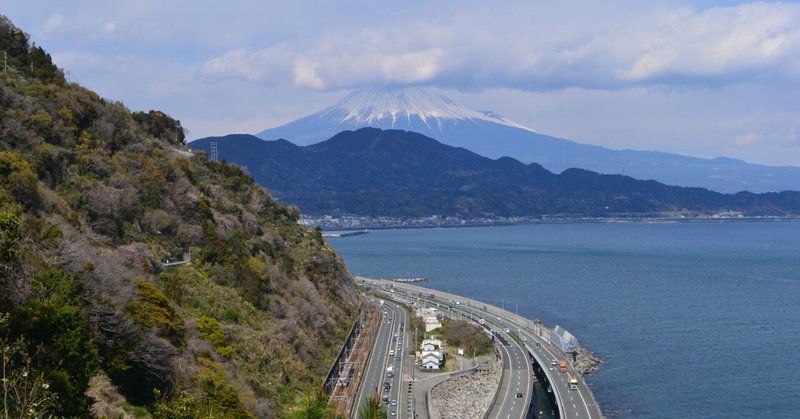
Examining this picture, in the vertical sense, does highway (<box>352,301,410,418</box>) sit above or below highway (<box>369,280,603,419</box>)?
above

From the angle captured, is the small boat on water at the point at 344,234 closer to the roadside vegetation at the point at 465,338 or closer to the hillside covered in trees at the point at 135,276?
the roadside vegetation at the point at 465,338

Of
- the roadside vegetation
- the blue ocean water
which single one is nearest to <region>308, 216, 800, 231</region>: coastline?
the blue ocean water

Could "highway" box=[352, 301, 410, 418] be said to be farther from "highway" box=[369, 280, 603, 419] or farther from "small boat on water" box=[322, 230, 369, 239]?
"small boat on water" box=[322, 230, 369, 239]

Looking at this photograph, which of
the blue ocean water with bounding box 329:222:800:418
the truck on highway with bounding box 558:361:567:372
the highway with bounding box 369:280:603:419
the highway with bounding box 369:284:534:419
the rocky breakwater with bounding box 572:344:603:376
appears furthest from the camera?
the rocky breakwater with bounding box 572:344:603:376

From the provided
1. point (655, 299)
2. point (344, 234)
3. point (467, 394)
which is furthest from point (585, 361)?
point (344, 234)

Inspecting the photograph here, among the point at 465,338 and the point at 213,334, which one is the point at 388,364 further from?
the point at 213,334

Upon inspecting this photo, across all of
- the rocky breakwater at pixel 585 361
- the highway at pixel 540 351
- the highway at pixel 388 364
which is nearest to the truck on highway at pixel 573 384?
the highway at pixel 540 351

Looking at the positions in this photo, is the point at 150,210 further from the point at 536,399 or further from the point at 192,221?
the point at 536,399
